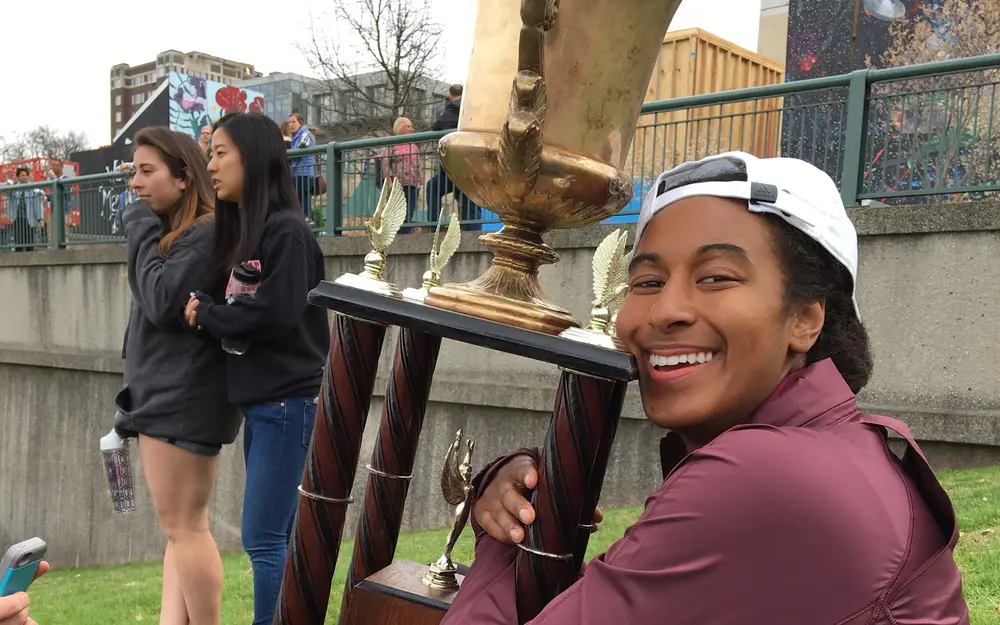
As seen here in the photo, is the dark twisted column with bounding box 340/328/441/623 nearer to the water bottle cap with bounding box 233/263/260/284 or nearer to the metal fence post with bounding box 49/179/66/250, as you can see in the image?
the water bottle cap with bounding box 233/263/260/284

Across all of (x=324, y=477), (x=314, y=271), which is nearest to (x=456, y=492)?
(x=324, y=477)

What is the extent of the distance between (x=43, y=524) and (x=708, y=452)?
10154 millimetres

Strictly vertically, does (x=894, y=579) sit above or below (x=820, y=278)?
below

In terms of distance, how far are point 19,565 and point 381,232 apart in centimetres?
96

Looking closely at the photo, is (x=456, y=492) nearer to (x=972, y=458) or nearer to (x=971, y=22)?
(x=972, y=458)

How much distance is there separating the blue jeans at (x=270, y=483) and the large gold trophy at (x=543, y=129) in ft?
5.63

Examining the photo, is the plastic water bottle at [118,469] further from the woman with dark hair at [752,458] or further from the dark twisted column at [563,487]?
the dark twisted column at [563,487]

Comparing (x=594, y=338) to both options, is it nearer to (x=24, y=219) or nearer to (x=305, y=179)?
(x=305, y=179)

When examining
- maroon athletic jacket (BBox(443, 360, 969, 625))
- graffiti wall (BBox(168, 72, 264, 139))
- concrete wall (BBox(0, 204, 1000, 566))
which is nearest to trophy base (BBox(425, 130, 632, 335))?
maroon athletic jacket (BBox(443, 360, 969, 625))

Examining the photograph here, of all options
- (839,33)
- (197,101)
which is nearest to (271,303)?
(839,33)

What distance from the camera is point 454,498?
5.04 ft

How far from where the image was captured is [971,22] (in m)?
9.71

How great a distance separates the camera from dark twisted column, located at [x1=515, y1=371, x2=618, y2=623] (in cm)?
122

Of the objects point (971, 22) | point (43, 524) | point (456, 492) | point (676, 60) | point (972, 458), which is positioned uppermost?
point (971, 22)
